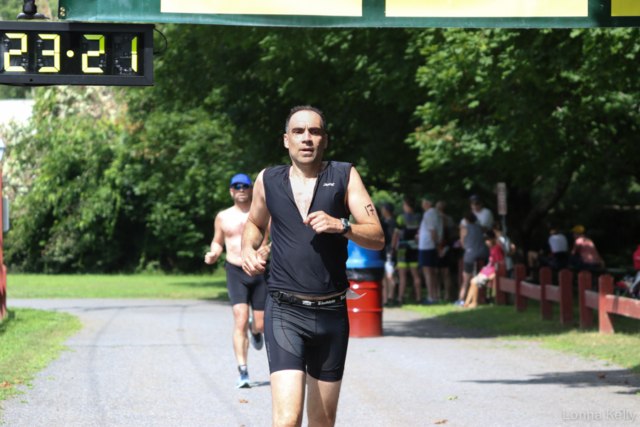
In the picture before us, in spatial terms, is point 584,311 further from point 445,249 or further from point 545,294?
point 445,249

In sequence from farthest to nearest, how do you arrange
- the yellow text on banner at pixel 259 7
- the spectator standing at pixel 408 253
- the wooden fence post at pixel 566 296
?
the spectator standing at pixel 408 253 → the wooden fence post at pixel 566 296 → the yellow text on banner at pixel 259 7

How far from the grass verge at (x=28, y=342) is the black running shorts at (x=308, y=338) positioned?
394 cm

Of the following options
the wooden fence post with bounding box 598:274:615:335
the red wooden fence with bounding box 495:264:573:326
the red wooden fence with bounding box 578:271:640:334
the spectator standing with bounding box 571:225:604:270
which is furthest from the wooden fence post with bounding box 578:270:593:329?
the spectator standing with bounding box 571:225:604:270

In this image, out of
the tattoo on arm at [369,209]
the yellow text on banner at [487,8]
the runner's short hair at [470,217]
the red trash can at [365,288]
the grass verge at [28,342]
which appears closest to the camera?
the tattoo on arm at [369,209]

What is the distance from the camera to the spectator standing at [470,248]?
1736cm

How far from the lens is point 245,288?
827 cm

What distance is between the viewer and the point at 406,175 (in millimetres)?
21922

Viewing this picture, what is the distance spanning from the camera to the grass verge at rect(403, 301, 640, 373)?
10.2m

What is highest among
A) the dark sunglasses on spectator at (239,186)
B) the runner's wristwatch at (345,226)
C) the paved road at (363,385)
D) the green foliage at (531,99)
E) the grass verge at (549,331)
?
the green foliage at (531,99)

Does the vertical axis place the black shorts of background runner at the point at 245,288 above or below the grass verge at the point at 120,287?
above

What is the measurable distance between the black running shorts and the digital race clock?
2.66m

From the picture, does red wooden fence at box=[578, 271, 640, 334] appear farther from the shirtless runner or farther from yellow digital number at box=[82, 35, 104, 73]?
yellow digital number at box=[82, 35, 104, 73]

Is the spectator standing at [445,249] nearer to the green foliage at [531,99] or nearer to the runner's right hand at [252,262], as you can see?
the green foliage at [531,99]

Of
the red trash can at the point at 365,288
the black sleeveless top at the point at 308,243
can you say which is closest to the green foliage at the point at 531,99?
the red trash can at the point at 365,288
